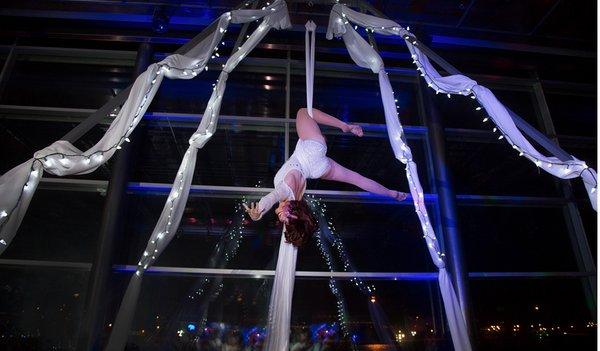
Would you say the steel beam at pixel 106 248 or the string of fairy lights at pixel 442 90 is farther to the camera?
the steel beam at pixel 106 248

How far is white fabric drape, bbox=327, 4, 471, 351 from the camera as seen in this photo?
2.88 meters

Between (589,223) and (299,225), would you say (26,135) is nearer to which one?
(299,225)

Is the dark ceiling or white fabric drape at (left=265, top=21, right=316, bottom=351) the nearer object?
white fabric drape at (left=265, top=21, right=316, bottom=351)

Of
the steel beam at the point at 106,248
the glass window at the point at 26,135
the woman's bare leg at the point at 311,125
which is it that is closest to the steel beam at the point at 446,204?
the woman's bare leg at the point at 311,125

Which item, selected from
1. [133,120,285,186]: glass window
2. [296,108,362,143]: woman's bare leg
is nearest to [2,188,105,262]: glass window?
[133,120,285,186]: glass window

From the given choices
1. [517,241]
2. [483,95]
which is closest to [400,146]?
[483,95]

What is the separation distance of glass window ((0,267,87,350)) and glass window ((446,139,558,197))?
5209 mm

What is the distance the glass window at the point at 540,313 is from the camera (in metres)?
4.26

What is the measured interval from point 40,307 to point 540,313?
6.13m

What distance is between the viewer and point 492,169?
5.82 metres

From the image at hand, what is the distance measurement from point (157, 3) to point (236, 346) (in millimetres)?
4389

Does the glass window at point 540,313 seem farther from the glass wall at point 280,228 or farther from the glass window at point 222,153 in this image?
the glass window at point 222,153

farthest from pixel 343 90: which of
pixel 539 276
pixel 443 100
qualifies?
pixel 539 276

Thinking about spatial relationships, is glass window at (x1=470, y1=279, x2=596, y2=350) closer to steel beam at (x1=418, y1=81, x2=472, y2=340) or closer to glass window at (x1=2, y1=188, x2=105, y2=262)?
steel beam at (x1=418, y1=81, x2=472, y2=340)
